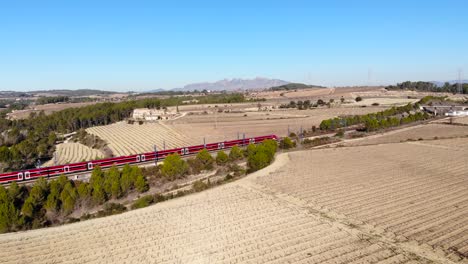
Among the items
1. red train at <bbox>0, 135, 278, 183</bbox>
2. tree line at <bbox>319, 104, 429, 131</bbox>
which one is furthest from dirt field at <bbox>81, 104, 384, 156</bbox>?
red train at <bbox>0, 135, 278, 183</bbox>

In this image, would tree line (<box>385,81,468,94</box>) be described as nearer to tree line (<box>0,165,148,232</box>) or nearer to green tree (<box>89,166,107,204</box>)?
tree line (<box>0,165,148,232</box>)

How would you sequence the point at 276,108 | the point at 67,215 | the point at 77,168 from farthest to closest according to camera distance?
the point at 276,108 < the point at 77,168 < the point at 67,215

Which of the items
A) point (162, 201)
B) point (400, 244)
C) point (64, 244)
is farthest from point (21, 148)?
point (400, 244)

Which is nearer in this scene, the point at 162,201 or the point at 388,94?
the point at 162,201

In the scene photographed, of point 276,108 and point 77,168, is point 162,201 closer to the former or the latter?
point 77,168

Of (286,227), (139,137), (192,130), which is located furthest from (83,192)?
Result: (192,130)

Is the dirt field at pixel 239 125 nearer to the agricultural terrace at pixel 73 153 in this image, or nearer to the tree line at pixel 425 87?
the agricultural terrace at pixel 73 153
